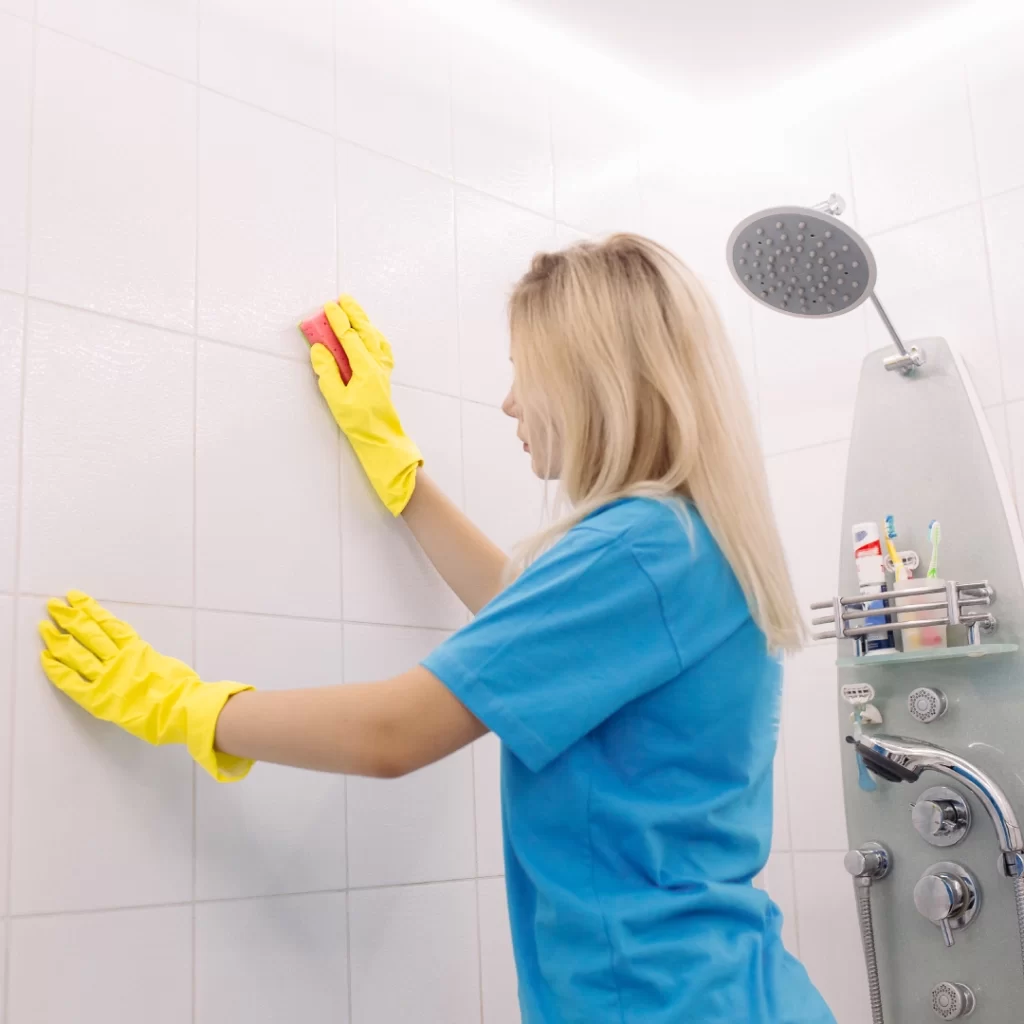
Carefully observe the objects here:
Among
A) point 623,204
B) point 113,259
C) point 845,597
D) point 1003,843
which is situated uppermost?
point 623,204

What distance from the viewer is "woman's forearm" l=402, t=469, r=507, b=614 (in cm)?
156

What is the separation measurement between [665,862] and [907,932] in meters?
0.81

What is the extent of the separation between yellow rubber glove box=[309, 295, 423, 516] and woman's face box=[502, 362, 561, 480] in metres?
0.24

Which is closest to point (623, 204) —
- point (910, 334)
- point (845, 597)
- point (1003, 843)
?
point (910, 334)

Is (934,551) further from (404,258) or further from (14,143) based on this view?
(14,143)

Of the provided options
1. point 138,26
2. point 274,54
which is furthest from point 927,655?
point 138,26

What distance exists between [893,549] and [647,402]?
74 cm

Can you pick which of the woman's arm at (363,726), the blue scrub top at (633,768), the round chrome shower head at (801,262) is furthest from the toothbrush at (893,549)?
the woman's arm at (363,726)

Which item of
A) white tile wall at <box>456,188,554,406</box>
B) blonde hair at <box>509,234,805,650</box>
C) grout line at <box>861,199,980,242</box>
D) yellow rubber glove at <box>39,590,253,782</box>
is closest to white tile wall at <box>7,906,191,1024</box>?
yellow rubber glove at <box>39,590,253,782</box>

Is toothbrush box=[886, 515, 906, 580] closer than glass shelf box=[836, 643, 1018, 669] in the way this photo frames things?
No

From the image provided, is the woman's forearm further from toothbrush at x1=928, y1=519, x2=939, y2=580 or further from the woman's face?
toothbrush at x1=928, y1=519, x2=939, y2=580

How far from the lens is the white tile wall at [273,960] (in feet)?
4.34

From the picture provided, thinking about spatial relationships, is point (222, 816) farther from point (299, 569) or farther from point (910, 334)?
point (910, 334)

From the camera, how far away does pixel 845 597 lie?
1803mm
